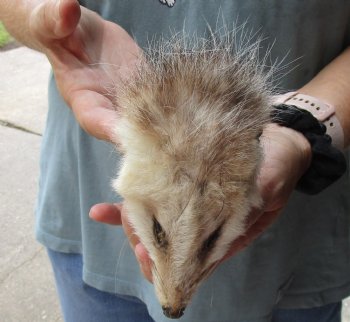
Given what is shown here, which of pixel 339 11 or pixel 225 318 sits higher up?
pixel 339 11

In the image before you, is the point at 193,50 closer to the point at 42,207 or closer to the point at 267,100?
the point at 267,100

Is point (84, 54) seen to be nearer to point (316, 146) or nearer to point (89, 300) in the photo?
point (316, 146)

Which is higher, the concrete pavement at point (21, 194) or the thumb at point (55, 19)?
the thumb at point (55, 19)

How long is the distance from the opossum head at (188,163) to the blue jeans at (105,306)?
1.98 ft

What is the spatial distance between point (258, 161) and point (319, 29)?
0.51m

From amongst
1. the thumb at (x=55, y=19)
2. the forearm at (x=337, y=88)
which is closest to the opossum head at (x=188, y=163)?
the thumb at (x=55, y=19)

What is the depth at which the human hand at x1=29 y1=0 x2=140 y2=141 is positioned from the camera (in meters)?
1.05

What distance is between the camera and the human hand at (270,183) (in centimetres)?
100

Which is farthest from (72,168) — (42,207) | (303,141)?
(303,141)

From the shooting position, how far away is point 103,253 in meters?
1.43

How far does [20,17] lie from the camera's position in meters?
1.24

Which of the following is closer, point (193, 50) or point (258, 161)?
point (258, 161)

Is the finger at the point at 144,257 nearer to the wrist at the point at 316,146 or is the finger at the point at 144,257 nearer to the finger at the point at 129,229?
the finger at the point at 129,229

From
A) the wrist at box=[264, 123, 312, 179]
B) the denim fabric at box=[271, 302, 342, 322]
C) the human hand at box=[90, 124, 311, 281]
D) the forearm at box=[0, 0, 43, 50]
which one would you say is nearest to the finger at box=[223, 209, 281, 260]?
the human hand at box=[90, 124, 311, 281]
